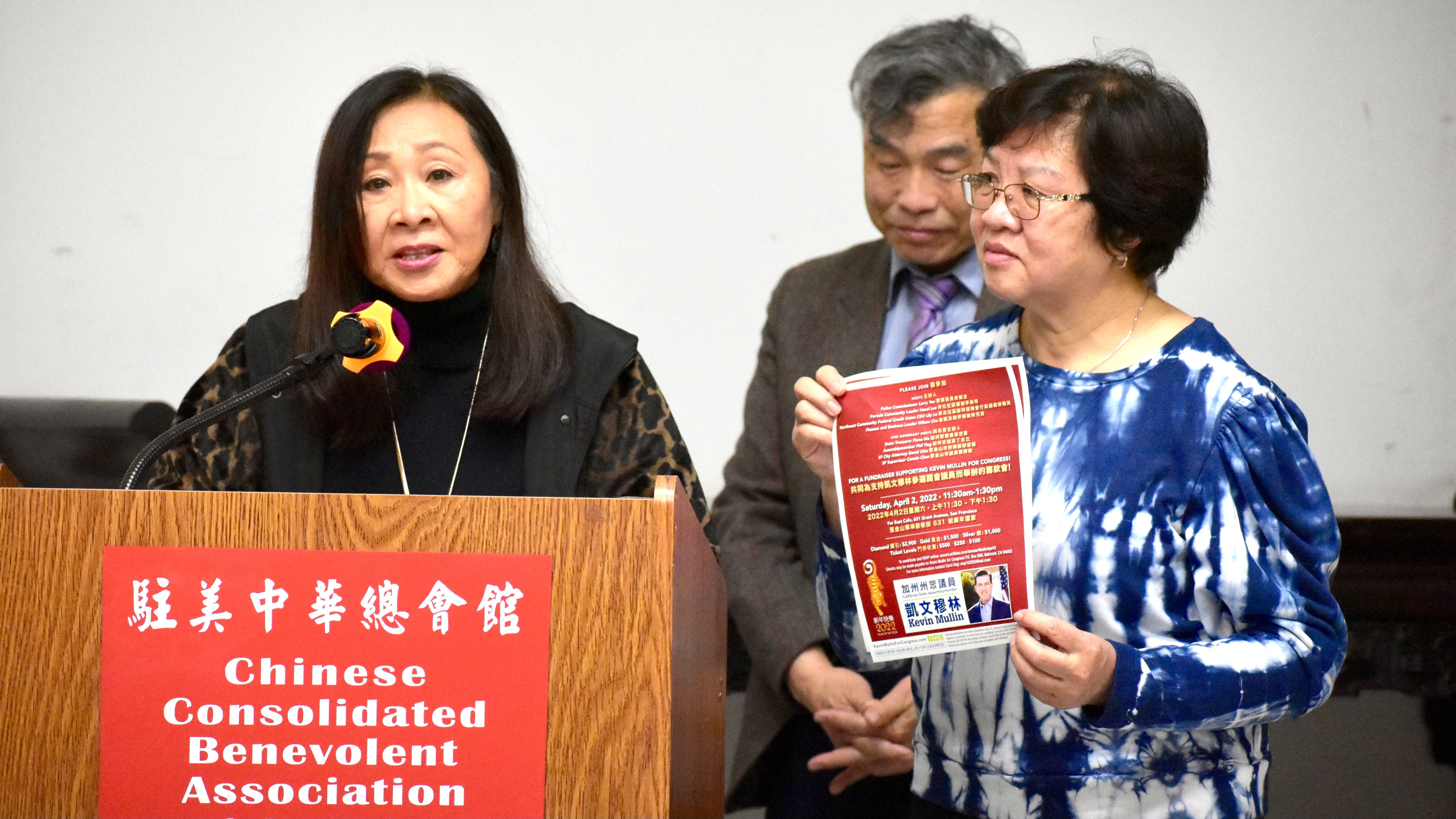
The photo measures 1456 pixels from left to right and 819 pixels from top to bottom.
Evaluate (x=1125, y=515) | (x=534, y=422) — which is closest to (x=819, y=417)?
(x=1125, y=515)

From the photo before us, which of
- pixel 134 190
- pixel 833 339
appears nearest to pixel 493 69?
pixel 134 190

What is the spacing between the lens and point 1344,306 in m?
2.88

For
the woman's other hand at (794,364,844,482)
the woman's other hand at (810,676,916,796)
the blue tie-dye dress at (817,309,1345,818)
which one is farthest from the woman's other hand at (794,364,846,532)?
the woman's other hand at (810,676,916,796)

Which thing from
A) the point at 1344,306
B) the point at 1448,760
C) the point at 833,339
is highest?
the point at 1344,306

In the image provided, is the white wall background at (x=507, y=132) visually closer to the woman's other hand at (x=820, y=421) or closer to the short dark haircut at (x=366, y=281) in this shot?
the short dark haircut at (x=366, y=281)

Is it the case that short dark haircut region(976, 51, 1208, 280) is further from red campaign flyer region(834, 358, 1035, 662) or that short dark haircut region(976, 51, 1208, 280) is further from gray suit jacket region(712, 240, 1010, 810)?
gray suit jacket region(712, 240, 1010, 810)

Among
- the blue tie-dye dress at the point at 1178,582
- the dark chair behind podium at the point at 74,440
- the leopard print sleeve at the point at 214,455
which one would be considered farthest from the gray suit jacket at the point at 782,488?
the dark chair behind podium at the point at 74,440

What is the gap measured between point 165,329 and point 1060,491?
2468mm

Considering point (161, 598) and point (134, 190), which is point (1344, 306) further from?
point (134, 190)

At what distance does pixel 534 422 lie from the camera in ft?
5.16

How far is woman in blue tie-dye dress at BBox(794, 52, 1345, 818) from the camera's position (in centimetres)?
123

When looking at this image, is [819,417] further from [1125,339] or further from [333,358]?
[333,358]

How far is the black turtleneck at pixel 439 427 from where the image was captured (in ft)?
5.20

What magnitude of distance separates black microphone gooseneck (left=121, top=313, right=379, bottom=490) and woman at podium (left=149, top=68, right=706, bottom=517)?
287 mm
